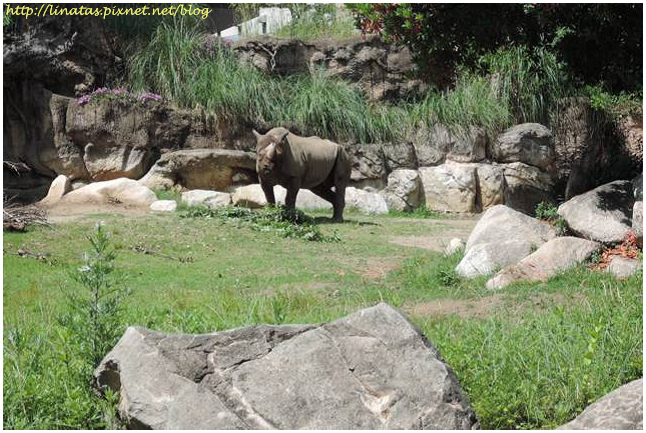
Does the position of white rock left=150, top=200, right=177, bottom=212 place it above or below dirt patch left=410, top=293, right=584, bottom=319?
below

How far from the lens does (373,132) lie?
1906 centimetres

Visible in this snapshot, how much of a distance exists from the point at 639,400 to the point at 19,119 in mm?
16190

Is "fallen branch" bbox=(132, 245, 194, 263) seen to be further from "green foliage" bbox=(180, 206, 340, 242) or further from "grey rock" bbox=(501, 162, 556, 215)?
"grey rock" bbox=(501, 162, 556, 215)

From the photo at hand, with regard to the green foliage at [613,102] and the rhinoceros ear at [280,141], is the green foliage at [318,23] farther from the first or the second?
the rhinoceros ear at [280,141]

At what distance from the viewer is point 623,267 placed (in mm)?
7414

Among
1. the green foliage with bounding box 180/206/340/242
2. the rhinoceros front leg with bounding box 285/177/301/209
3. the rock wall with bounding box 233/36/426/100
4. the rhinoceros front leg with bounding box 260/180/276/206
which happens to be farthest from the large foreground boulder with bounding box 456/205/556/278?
the rock wall with bounding box 233/36/426/100

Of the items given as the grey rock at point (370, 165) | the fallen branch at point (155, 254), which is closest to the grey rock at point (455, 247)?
the fallen branch at point (155, 254)

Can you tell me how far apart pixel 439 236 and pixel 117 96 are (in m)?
8.24

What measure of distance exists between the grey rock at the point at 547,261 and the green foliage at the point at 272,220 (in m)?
4.21

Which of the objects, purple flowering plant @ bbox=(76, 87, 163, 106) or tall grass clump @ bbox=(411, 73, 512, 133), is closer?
purple flowering plant @ bbox=(76, 87, 163, 106)

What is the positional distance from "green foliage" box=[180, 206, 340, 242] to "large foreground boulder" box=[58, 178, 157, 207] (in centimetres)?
→ 138

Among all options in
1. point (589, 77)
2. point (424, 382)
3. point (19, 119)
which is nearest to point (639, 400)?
point (424, 382)

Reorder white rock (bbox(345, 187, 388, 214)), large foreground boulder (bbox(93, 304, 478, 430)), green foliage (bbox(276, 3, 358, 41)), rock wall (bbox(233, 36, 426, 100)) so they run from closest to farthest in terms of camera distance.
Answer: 1. large foreground boulder (bbox(93, 304, 478, 430))
2. white rock (bbox(345, 187, 388, 214))
3. rock wall (bbox(233, 36, 426, 100))
4. green foliage (bbox(276, 3, 358, 41))

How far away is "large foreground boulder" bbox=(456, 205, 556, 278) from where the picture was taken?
27.3ft
